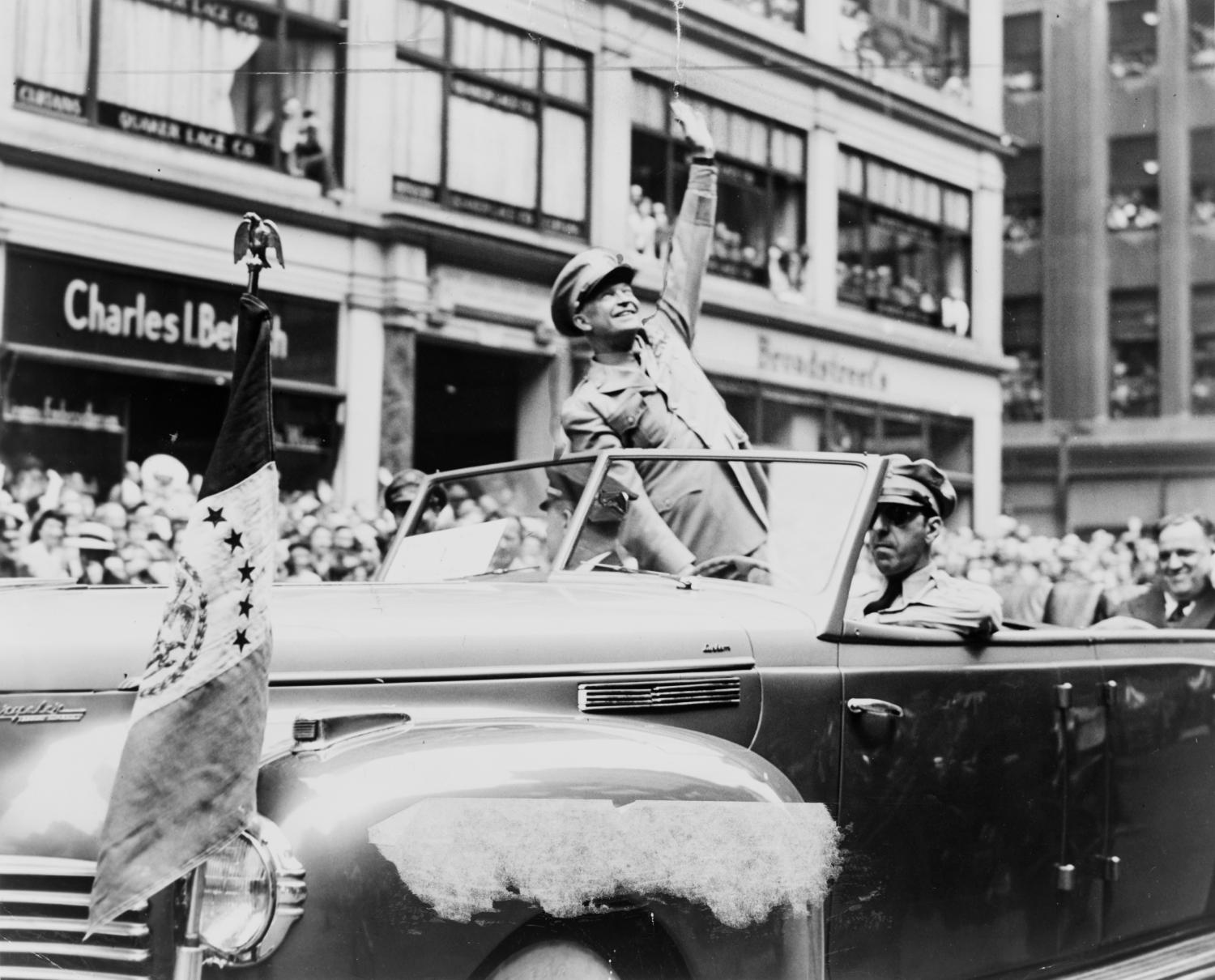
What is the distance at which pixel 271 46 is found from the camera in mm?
12562

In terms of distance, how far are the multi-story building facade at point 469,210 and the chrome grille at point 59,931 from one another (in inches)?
339

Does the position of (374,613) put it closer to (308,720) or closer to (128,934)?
(308,720)

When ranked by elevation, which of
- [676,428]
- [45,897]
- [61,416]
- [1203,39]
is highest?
[1203,39]

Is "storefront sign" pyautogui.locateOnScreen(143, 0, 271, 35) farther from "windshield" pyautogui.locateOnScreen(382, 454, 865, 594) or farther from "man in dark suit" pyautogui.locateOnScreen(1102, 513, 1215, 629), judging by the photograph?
"windshield" pyautogui.locateOnScreen(382, 454, 865, 594)

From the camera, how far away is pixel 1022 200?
21016 mm

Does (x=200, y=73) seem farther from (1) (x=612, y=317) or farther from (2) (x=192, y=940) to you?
(2) (x=192, y=940)

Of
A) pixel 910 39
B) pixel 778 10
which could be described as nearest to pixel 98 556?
pixel 778 10

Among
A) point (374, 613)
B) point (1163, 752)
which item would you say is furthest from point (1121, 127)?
point (374, 613)

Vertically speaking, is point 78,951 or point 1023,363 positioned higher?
point 1023,363

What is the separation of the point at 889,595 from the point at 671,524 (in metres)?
0.58

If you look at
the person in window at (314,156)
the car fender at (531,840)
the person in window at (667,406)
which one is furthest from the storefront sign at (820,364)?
the car fender at (531,840)

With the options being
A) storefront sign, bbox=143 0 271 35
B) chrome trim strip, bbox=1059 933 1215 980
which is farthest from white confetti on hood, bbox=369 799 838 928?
storefront sign, bbox=143 0 271 35

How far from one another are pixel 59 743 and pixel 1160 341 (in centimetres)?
2317

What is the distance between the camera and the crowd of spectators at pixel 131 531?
Answer: 776 centimetres
